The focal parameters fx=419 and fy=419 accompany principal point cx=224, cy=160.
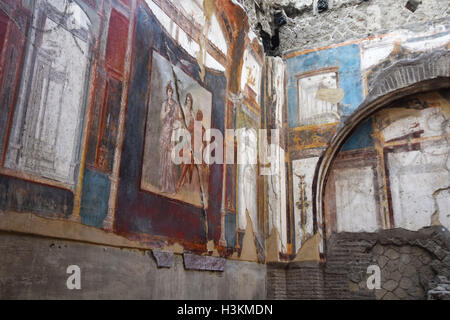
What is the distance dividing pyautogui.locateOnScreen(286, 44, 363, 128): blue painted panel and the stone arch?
0.17 metres

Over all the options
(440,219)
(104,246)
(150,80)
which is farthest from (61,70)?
(440,219)

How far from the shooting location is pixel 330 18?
6.24m

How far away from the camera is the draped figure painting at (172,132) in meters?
3.40

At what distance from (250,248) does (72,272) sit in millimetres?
2688

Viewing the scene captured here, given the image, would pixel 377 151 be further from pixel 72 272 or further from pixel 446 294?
pixel 72 272

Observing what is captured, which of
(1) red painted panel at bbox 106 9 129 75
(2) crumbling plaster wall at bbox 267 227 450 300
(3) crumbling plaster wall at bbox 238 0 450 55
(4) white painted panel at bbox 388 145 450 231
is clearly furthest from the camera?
(3) crumbling plaster wall at bbox 238 0 450 55

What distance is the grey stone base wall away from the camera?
2168mm

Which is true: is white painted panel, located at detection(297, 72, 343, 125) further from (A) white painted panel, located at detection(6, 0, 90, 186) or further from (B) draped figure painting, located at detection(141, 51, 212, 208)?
(A) white painted panel, located at detection(6, 0, 90, 186)

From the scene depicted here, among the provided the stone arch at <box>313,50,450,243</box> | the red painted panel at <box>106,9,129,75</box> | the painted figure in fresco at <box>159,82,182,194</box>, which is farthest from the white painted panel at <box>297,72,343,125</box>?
the red painted panel at <box>106,9,129,75</box>

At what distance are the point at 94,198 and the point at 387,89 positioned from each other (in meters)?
4.27

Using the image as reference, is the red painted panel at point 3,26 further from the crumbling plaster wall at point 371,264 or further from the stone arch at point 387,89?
the stone arch at point 387,89

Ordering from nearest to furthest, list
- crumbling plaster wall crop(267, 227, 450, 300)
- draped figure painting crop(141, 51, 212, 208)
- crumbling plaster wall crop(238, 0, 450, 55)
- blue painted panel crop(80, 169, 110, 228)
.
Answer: blue painted panel crop(80, 169, 110, 228) → draped figure painting crop(141, 51, 212, 208) → crumbling plaster wall crop(267, 227, 450, 300) → crumbling plaster wall crop(238, 0, 450, 55)

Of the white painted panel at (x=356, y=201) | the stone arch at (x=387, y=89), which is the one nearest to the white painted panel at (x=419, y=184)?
the white painted panel at (x=356, y=201)

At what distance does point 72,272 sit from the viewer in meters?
2.47
